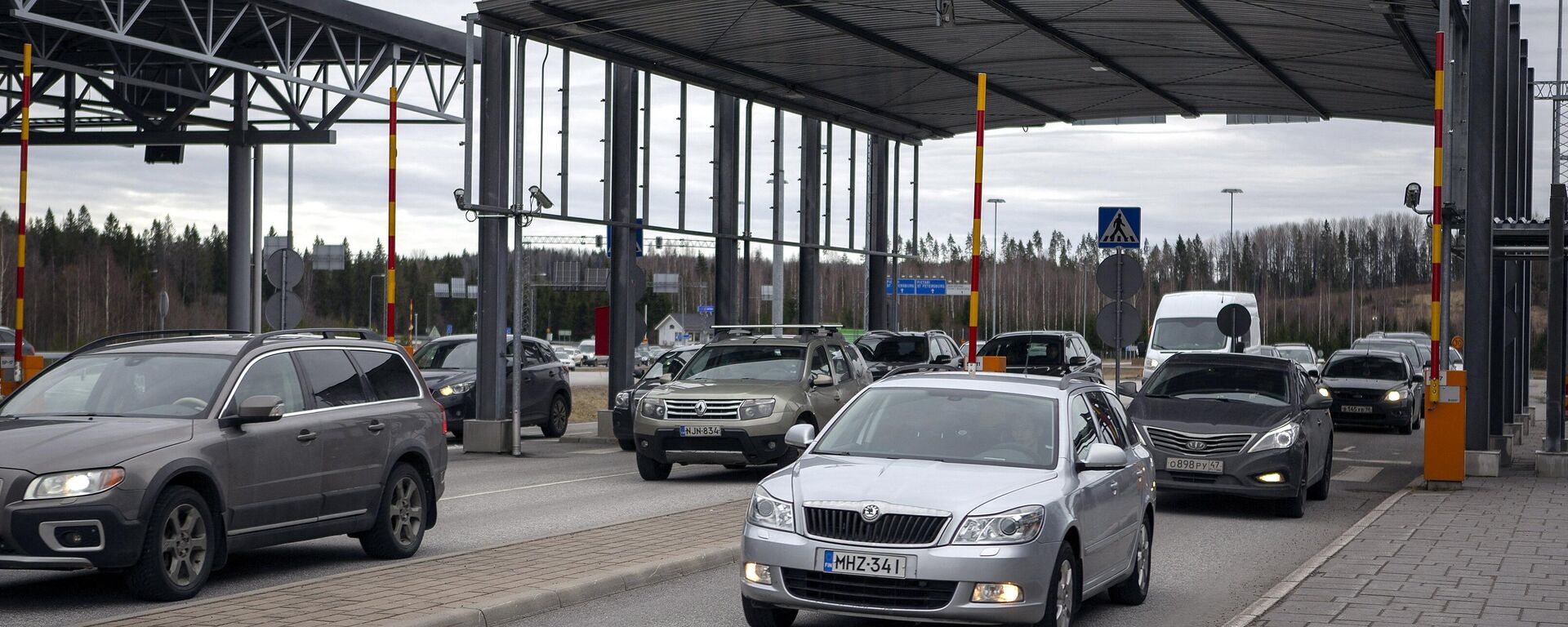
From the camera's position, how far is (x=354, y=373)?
10.4 metres

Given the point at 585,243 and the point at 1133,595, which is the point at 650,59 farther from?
the point at 585,243

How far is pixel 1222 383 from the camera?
15.8m

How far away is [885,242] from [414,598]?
26.1m

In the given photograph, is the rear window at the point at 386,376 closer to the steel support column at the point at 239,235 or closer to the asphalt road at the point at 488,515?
the asphalt road at the point at 488,515

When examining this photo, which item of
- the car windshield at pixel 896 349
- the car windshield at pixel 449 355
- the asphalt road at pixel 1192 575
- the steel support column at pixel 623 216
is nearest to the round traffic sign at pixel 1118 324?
the asphalt road at pixel 1192 575

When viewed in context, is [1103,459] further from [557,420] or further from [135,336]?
[557,420]

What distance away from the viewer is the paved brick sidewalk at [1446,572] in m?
8.45

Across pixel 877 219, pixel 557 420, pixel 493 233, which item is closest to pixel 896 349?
pixel 877 219

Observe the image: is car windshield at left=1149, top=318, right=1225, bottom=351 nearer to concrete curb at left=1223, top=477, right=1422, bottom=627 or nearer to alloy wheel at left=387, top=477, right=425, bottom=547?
concrete curb at left=1223, top=477, right=1422, bottom=627

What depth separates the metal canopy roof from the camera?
65.7 ft

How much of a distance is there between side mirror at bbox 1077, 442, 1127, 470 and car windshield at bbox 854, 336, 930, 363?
19.9 m

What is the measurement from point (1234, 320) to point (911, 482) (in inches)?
818

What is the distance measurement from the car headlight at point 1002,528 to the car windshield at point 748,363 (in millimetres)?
10246

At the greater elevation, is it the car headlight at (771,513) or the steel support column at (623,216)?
the steel support column at (623,216)
